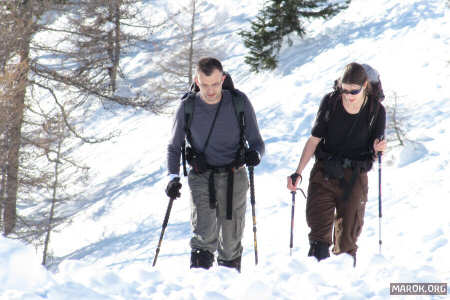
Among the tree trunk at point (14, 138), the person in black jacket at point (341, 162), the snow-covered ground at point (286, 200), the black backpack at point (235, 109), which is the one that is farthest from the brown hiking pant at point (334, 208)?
the tree trunk at point (14, 138)

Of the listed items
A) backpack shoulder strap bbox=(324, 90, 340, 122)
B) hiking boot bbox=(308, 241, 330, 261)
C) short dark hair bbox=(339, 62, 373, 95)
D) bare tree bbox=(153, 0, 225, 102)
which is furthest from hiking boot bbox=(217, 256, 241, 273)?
bare tree bbox=(153, 0, 225, 102)

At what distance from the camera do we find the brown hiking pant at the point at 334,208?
4.63 meters

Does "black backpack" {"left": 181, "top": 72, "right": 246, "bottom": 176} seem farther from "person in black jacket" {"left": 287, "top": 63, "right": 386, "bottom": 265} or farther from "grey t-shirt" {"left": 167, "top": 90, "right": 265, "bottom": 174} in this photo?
"person in black jacket" {"left": 287, "top": 63, "right": 386, "bottom": 265}

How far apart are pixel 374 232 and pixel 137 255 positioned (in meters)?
7.09

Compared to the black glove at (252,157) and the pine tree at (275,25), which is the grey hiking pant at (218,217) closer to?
the black glove at (252,157)

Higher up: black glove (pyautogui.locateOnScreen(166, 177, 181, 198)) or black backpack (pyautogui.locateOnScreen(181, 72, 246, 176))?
black backpack (pyautogui.locateOnScreen(181, 72, 246, 176))

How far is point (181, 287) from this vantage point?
3775 mm

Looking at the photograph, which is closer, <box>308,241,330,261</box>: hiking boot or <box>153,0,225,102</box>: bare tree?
<box>308,241,330,261</box>: hiking boot

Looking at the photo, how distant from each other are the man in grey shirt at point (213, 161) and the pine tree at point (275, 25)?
15.0 metres

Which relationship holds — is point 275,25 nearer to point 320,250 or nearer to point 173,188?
point 173,188

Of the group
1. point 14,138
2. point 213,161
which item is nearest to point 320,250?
point 213,161

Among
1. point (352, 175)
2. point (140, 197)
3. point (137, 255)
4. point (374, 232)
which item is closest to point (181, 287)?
point (352, 175)

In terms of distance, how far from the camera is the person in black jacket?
4.55 m

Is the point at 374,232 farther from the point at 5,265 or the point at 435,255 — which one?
the point at 5,265
